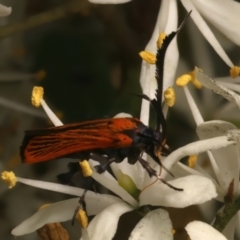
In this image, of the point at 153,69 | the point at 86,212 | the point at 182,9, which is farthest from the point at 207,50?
the point at 86,212

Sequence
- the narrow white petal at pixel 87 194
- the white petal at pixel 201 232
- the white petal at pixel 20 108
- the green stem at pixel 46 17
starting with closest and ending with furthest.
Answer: the white petal at pixel 201 232
the narrow white petal at pixel 87 194
the green stem at pixel 46 17
the white petal at pixel 20 108

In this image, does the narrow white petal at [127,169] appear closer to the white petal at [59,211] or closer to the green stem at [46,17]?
the white petal at [59,211]

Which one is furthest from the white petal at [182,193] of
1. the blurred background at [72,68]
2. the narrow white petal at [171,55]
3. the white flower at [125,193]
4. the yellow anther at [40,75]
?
the yellow anther at [40,75]

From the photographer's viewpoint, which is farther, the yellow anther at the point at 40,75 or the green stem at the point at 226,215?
the yellow anther at the point at 40,75

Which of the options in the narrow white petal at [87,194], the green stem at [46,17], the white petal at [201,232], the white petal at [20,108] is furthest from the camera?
the white petal at [20,108]

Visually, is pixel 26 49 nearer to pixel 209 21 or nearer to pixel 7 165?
pixel 7 165

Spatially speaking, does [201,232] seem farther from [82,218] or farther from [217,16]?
[217,16]

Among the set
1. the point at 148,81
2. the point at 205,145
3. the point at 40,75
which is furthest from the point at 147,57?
the point at 40,75

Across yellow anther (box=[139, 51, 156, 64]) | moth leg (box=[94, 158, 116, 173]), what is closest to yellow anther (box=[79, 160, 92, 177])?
moth leg (box=[94, 158, 116, 173])
